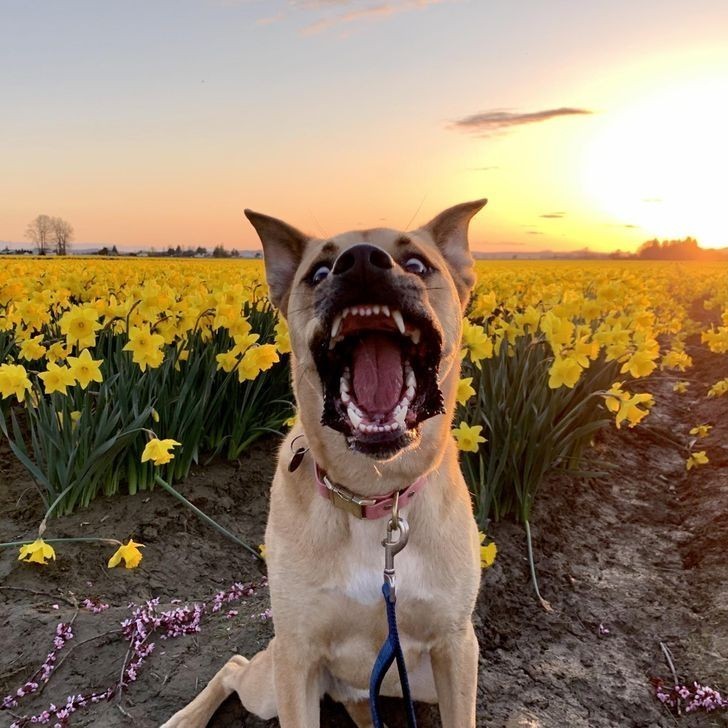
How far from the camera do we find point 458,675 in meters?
2.53

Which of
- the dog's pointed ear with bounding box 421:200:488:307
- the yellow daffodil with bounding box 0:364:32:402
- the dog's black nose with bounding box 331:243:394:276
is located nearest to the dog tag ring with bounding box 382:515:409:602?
the dog's black nose with bounding box 331:243:394:276

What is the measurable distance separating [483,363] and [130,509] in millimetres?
2833

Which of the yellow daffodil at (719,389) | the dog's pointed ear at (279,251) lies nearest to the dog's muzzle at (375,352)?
the dog's pointed ear at (279,251)

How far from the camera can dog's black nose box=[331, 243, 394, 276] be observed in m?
2.32

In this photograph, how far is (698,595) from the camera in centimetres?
461

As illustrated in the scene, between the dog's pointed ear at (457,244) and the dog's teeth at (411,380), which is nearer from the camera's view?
the dog's teeth at (411,380)

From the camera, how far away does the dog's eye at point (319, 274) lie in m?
2.66

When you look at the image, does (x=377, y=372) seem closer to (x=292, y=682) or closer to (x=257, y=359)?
(x=292, y=682)

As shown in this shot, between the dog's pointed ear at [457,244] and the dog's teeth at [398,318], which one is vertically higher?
the dog's pointed ear at [457,244]

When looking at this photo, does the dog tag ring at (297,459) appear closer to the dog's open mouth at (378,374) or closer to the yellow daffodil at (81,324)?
the dog's open mouth at (378,374)

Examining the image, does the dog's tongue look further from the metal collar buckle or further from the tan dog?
the metal collar buckle

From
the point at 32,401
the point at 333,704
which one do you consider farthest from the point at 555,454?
the point at 32,401

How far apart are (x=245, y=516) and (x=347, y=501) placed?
323cm

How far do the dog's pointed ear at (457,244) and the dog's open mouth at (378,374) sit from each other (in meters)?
0.67
